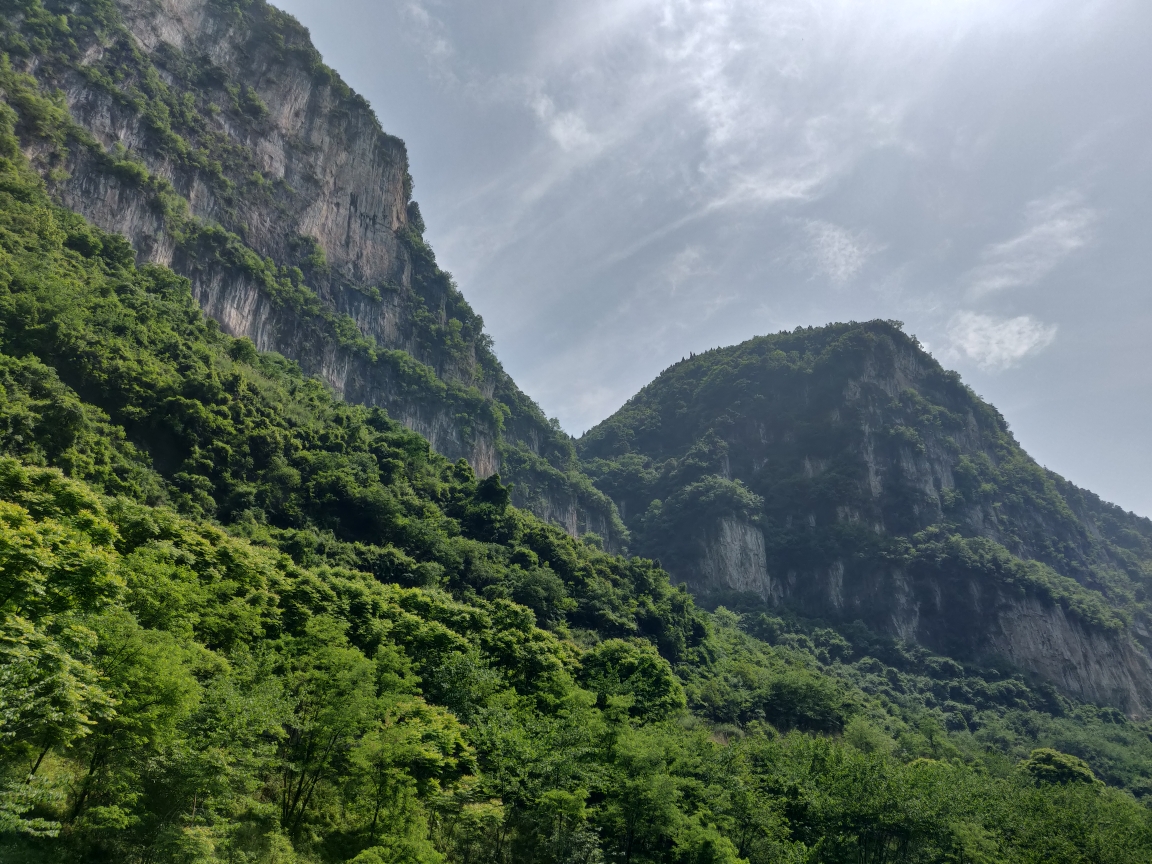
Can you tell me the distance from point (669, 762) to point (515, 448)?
73214 mm

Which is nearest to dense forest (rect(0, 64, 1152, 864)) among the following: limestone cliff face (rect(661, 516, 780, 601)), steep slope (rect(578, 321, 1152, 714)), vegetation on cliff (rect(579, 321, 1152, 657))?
steep slope (rect(578, 321, 1152, 714))

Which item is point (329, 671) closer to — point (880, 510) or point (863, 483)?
point (880, 510)

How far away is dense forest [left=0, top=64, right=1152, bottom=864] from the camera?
12.6 metres

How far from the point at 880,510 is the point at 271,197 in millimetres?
101608

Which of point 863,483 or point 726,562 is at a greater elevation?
point 863,483

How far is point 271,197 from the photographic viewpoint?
232 feet

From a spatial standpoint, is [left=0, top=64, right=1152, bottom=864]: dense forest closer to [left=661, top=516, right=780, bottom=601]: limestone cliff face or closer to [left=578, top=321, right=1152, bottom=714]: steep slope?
[left=578, top=321, right=1152, bottom=714]: steep slope

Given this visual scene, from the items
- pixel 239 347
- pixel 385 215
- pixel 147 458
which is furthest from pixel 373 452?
pixel 385 215

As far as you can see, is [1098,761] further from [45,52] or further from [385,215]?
[45,52]

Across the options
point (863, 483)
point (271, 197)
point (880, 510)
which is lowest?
point (880, 510)

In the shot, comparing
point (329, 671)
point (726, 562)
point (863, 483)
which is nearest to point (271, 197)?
point (329, 671)

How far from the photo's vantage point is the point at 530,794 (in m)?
19.0

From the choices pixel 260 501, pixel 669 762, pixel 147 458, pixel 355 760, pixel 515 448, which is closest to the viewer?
pixel 355 760

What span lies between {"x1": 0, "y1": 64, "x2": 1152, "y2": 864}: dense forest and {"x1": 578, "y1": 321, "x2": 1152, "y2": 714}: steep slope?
Answer: 33.7m
